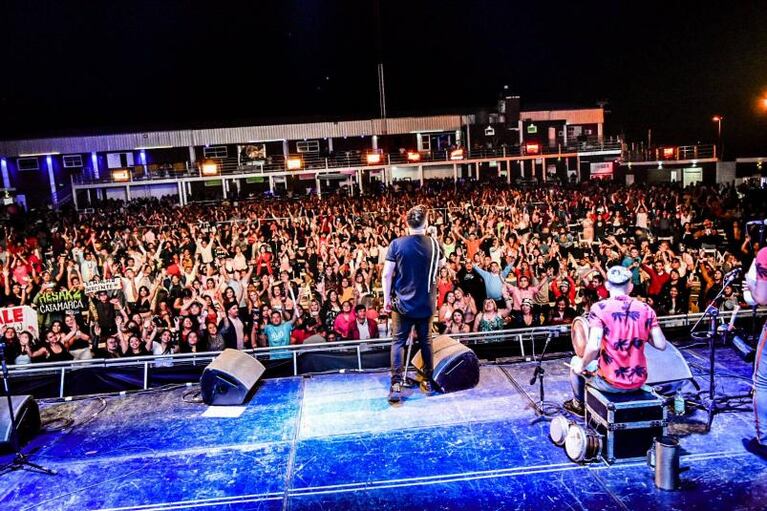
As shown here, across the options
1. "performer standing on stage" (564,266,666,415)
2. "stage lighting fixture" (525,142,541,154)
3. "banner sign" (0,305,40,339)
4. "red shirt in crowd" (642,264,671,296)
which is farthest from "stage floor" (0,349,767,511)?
"stage lighting fixture" (525,142,541,154)

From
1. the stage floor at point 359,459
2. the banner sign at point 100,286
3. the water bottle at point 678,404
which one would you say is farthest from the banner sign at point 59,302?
the water bottle at point 678,404

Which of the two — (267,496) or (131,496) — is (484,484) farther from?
(131,496)

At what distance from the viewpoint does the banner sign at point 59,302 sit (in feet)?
25.4

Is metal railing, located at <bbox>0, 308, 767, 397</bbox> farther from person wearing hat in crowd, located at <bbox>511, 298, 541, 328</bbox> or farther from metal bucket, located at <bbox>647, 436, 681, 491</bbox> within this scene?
metal bucket, located at <bbox>647, 436, 681, 491</bbox>

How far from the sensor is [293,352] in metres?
5.44

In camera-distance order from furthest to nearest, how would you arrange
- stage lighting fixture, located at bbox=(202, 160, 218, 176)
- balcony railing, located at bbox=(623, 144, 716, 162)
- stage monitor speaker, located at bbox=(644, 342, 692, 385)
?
balcony railing, located at bbox=(623, 144, 716, 162) → stage lighting fixture, located at bbox=(202, 160, 218, 176) → stage monitor speaker, located at bbox=(644, 342, 692, 385)

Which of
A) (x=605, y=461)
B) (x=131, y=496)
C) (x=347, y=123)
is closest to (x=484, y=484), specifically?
(x=605, y=461)

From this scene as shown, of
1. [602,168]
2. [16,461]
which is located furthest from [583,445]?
[602,168]

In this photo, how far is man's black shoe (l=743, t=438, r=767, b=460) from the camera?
3.35 meters

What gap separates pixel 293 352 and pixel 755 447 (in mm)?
3779

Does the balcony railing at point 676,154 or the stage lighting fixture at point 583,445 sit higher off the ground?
the balcony railing at point 676,154

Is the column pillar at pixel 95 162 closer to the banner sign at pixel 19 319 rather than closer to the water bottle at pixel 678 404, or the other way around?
the banner sign at pixel 19 319

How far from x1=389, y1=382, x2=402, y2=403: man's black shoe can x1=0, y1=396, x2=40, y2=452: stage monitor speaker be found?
9.00 ft

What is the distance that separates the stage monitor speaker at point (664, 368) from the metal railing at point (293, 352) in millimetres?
1087
